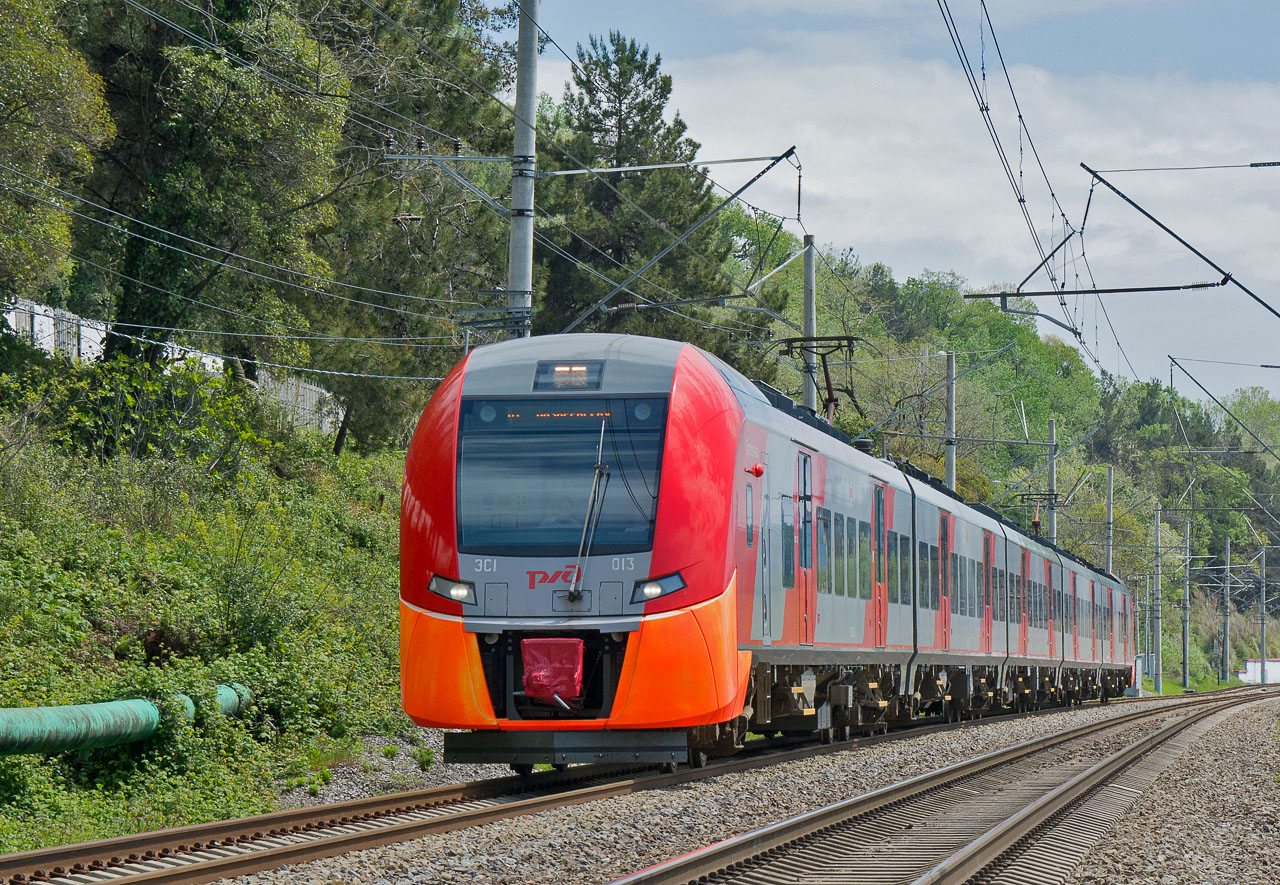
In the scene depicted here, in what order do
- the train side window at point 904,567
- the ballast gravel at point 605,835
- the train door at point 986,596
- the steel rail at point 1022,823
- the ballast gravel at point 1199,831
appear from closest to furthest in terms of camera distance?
the ballast gravel at point 605,835
the steel rail at point 1022,823
the ballast gravel at point 1199,831
the train side window at point 904,567
the train door at point 986,596

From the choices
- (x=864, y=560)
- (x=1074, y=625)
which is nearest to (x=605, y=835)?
(x=864, y=560)

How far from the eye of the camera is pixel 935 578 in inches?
869

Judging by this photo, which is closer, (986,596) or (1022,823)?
(1022,823)

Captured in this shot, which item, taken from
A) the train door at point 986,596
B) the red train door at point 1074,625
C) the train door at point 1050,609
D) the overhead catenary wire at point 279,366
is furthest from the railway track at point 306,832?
the red train door at point 1074,625

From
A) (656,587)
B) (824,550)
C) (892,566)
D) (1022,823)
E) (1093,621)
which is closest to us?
(1022,823)

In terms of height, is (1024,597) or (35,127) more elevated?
(35,127)

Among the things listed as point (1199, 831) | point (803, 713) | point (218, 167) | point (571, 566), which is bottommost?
point (1199, 831)

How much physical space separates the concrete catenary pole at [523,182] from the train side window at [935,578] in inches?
294

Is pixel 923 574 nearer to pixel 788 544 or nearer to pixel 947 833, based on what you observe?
pixel 788 544

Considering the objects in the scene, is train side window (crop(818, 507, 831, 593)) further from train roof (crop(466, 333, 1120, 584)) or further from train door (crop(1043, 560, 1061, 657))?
train door (crop(1043, 560, 1061, 657))

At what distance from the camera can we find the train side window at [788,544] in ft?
46.4

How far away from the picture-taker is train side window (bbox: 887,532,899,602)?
19172 mm

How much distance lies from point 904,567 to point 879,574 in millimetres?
1636

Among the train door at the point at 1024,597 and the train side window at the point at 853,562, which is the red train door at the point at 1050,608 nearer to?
the train door at the point at 1024,597
